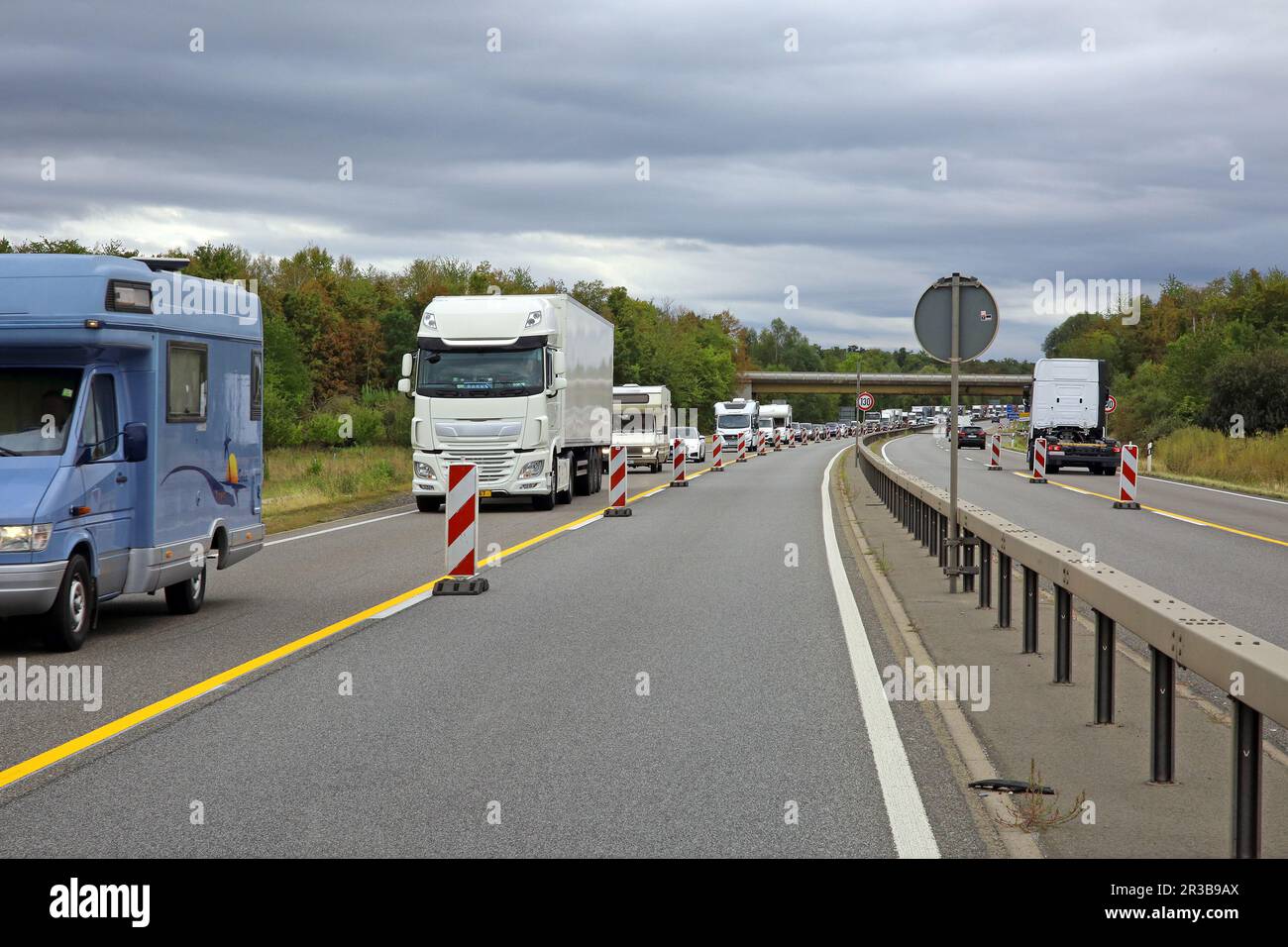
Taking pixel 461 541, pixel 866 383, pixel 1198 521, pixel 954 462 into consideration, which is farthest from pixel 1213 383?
pixel 866 383

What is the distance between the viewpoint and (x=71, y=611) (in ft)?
34.0

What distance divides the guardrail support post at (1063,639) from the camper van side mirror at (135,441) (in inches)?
257

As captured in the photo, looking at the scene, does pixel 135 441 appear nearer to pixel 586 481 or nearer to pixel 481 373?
pixel 481 373

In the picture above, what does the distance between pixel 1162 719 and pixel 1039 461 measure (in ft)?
117

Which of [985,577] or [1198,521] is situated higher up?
[985,577]

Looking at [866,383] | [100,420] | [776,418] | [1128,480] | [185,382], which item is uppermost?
[866,383]

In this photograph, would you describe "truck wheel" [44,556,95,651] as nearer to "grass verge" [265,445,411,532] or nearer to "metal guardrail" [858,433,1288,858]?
"metal guardrail" [858,433,1288,858]

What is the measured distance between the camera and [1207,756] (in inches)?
286

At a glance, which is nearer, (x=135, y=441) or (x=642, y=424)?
(x=135, y=441)

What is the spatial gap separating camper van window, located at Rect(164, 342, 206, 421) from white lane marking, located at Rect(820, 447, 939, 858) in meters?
5.44

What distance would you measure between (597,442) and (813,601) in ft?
64.8

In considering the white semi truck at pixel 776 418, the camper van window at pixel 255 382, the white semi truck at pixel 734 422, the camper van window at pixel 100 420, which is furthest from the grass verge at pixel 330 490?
the white semi truck at pixel 776 418

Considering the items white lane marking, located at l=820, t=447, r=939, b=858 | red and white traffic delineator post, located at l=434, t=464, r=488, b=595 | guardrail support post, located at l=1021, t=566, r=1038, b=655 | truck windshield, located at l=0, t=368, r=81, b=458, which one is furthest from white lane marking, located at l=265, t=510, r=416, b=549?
guardrail support post, located at l=1021, t=566, r=1038, b=655
